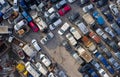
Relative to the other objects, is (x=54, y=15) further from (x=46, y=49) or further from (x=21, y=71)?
(x=21, y=71)

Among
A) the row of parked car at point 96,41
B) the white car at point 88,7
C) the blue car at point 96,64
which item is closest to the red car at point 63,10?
the row of parked car at point 96,41

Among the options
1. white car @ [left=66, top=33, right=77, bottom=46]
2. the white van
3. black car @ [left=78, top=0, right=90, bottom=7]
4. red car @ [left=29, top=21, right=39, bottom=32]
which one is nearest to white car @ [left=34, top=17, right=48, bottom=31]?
red car @ [left=29, top=21, right=39, bottom=32]

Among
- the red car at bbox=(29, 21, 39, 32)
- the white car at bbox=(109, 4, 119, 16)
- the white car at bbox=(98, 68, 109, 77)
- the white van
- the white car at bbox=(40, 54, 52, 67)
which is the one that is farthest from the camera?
the white car at bbox=(109, 4, 119, 16)

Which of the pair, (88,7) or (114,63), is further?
(88,7)

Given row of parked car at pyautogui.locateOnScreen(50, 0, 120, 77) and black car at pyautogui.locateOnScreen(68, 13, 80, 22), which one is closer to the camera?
row of parked car at pyautogui.locateOnScreen(50, 0, 120, 77)

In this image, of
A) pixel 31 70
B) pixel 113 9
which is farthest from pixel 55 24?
pixel 113 9

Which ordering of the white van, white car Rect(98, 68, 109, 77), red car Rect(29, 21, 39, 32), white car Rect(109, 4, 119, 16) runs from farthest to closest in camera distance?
white car Rect(109, 4, 119, 16) < red car Rect(29, 21, 39, 32) < white car Rect(98, 68, 109, 77) < the white van

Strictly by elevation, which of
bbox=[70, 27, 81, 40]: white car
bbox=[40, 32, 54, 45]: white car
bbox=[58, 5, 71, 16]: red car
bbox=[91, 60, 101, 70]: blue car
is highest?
bbox=[58, 5, 71, 16]: red car

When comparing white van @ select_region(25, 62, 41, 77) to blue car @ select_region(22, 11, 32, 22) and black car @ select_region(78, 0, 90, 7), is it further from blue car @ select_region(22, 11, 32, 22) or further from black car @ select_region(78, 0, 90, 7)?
black car @ select_region(78, 0, 90, 7)

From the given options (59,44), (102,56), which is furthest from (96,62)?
(59,44)

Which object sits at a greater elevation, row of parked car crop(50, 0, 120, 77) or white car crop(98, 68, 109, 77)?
row of parked car crop(50, 0, 120, 77)

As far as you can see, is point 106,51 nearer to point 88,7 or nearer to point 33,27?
point 88,7

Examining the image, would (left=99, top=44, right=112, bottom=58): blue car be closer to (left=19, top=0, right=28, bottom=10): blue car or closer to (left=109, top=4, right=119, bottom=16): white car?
(left=109, top=4, right=119, bottom=16): white car
